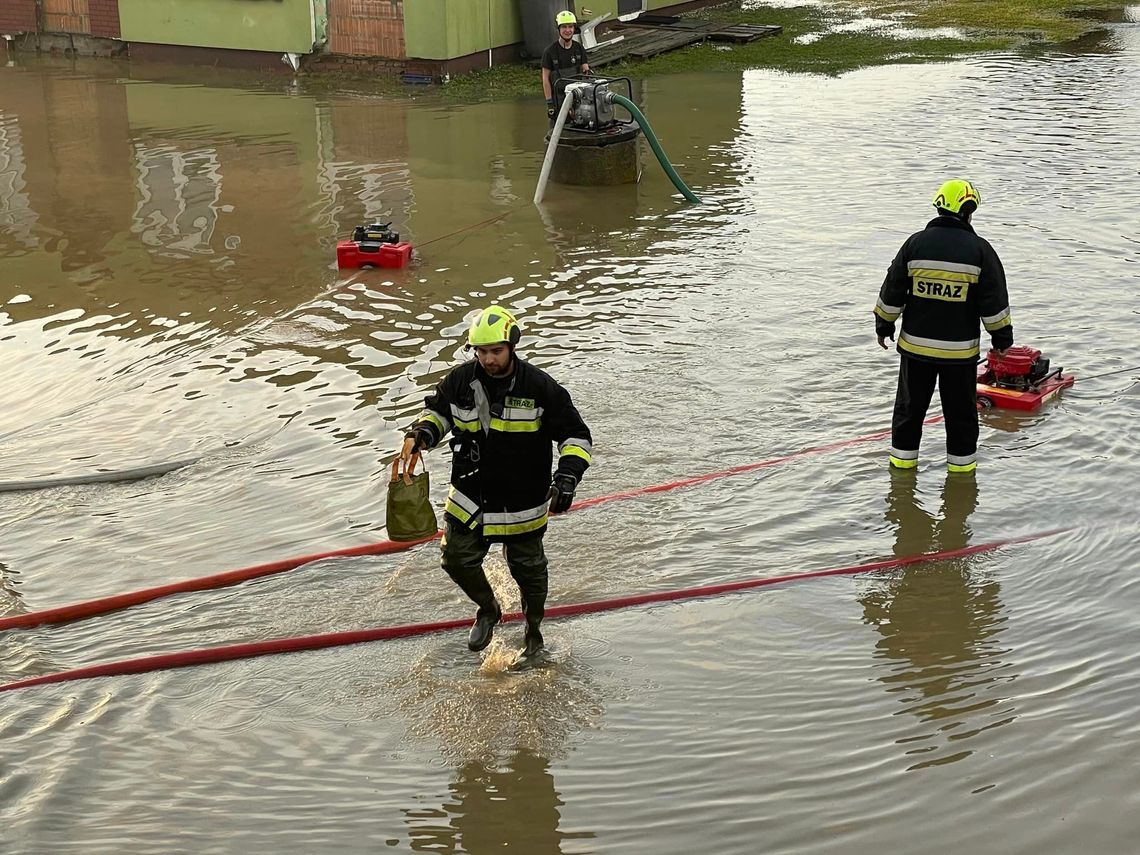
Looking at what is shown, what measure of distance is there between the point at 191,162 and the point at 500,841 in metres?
12.6

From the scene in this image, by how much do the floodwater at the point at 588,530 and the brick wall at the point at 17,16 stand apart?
9875 mm

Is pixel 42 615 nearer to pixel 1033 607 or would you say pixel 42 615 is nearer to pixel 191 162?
pixel 1033 607

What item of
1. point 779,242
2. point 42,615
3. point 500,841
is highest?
point 779,242

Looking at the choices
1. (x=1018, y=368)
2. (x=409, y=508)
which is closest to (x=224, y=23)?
(x=1018, y=368)

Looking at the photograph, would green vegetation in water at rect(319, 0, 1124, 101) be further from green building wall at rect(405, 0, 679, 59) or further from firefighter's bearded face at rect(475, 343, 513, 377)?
firefighter's bearded face at rect(475, 343, 513, 377)

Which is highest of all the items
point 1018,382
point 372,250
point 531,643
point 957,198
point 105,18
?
point 105,18

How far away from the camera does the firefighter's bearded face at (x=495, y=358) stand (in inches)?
208

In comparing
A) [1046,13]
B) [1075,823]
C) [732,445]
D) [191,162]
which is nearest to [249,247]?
[191,162]

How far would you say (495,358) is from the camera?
5.33 metres

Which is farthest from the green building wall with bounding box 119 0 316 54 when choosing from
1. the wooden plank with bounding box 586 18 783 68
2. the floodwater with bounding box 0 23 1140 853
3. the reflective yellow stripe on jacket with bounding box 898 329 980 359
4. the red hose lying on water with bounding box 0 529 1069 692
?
the red hose lying on water with bounding box 0 529 1069 692

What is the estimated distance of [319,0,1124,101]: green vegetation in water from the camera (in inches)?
836

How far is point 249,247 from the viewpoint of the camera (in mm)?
12258

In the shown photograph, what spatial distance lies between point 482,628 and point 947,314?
11.2ft

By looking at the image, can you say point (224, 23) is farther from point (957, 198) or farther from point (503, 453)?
point (503, 453)
